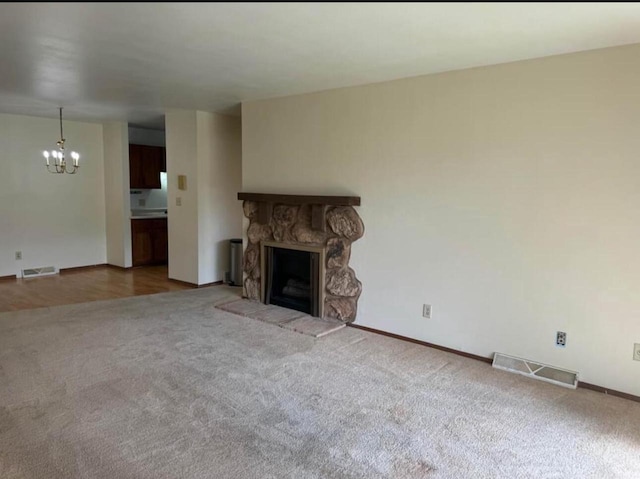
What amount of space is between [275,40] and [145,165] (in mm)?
5701

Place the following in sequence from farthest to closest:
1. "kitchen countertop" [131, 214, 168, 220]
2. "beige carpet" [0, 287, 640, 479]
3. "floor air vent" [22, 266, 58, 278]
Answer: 1. "kitchen countertop" [131, 214, 168, 220]
2. "floor air vent" [22, 266, 58, 278]
3. "beige carpet" [0, 287, 640, 479]

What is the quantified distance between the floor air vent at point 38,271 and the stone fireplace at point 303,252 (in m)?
3.60

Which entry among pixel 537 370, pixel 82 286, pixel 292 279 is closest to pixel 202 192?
pixel 292 279

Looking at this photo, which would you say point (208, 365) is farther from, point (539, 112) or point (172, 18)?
point (539, 112)

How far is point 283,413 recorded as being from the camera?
270cm

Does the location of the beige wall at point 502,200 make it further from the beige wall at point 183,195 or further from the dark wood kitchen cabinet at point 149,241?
the dark wood kitchen cabinet at point 149,241

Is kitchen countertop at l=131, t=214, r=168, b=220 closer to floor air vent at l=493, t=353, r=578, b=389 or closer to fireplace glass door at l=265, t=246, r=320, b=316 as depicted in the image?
fireplace glass door at l=265, t=246, r=320, b=316

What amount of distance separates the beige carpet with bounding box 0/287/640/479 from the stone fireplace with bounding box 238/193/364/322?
0.64 m

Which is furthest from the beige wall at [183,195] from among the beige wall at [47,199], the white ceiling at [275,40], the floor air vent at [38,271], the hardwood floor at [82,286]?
the floor air vent at [38,271]

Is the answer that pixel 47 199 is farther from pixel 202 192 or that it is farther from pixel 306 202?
pixel 306 202

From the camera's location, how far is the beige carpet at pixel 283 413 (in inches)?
87.0

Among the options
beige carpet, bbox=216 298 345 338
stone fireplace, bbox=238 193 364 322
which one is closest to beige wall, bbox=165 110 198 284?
stone fireplace, bbox=238 193 364 322

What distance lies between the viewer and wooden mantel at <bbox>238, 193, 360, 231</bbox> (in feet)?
13.9

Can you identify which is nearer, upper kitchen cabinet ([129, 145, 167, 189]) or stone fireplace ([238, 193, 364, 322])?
stone fireplace ([238, 193, 364, 322])
